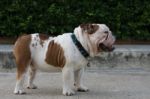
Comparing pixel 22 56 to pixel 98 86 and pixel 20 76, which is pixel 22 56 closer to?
pixel 20 76

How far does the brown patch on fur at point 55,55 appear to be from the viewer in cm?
812

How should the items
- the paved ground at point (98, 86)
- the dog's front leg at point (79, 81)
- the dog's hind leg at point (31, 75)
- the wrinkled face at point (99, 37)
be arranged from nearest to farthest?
the wrinkled face at point (99, 37), the paved ground at point (98, 86), the dog's front leg at point (79, 81), the dog's hind leg at point (31, 75)

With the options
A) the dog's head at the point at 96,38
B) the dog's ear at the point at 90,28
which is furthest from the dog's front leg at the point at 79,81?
the dog's ear at the point at 90,28

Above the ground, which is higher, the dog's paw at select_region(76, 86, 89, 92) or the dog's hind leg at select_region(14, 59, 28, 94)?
the dog's hind leg at select_region(14, 59, 28, 94)

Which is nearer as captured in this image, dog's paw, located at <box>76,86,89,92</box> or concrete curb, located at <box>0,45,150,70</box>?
dog's paw, located at <box>76,86,89,92</box>

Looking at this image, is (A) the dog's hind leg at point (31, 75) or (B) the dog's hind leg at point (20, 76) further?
(A) the dog's hind leg at point (31, 75)

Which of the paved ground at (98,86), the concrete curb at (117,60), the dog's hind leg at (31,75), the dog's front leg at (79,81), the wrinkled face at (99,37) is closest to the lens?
the wrinkled face at (99,37)

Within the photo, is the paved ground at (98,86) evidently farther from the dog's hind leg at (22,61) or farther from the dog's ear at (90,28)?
the dog's ear at (90,28)

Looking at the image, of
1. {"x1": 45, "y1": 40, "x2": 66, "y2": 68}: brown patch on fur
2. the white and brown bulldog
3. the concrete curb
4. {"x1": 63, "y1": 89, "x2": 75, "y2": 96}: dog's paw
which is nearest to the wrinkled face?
the white and brown bulldog

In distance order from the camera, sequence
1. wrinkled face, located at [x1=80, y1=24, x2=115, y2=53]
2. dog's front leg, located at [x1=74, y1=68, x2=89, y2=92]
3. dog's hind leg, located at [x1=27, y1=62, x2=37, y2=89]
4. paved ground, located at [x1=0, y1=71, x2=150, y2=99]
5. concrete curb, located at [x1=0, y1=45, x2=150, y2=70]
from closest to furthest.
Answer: wrinkled face, located at [x1=80, y1=24, x2=115, y2=53]
paved ground, located at [x1=0, y1=71, x2=150, y2=99]
dog's front leg, located at [x1=74, y1=68, x2=89, y2=92]
dog's hind leg, located at [x1=27, y1=62, x2=37, y2=89]
concrete curb, located at [x1=0, y1=45, x2=150, y2=70]

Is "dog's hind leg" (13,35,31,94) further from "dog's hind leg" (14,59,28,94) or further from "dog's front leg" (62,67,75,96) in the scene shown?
"dog's front leg" (62,67,75,96)

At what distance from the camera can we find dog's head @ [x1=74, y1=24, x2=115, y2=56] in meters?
8.05

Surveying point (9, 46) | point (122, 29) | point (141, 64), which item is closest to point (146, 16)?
point (122, 29)

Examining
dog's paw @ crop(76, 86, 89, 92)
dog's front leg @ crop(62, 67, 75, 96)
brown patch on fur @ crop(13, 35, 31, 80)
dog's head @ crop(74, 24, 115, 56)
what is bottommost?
dog's paw @ crop(76, 86, 89, 92)
